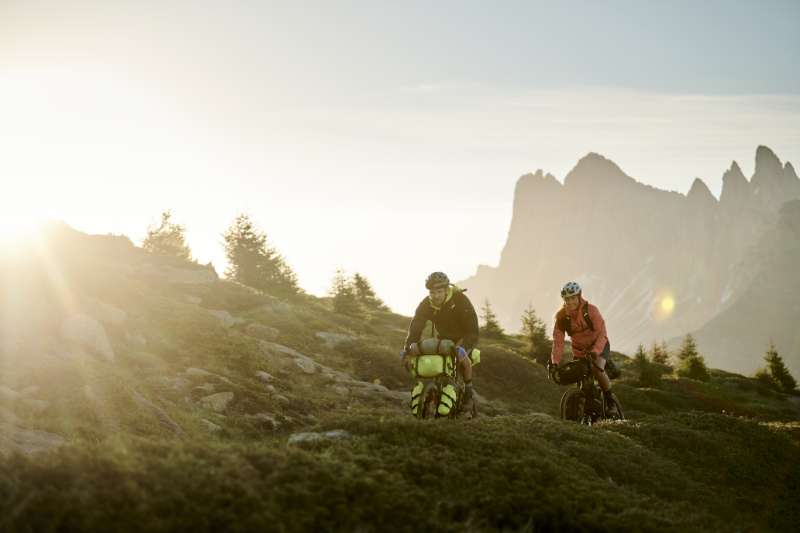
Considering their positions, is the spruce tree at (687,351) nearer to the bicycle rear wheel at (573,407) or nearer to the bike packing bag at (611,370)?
the bike packing bag at (611,370)

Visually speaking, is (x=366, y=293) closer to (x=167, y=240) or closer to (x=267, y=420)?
(x=167, y=240)

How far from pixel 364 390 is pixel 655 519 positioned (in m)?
14.0

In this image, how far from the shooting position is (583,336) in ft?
45.3

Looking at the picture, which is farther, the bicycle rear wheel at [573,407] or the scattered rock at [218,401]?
the scattered rock at [218,401]

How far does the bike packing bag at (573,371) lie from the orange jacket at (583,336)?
0.23 meters

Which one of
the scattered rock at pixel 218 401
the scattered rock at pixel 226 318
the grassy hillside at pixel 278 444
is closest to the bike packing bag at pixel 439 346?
the grassy hillside at pixel 278 444

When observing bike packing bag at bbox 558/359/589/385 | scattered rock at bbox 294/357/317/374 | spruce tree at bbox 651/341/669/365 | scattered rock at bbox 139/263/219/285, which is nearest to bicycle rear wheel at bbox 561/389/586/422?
bike packing bag at bbox 558/359/589/385

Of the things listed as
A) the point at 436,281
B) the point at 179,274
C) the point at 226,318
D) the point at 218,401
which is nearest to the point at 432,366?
the point at 436,281

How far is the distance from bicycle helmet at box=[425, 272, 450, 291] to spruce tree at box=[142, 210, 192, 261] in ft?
105

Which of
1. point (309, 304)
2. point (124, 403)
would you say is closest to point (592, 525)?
point (124, 403)

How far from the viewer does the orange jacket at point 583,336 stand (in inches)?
534

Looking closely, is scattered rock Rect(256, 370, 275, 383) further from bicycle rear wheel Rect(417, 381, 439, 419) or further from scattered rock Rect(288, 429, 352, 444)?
scattered rock Rect(288, 429, 352, 444)

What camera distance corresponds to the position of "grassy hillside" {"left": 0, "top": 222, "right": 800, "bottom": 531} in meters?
5.25

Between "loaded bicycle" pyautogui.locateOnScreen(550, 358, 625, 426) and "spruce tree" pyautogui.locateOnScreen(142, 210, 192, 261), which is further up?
"spruce tree" pyautogui.locateOnScreen(142, 210, 192, 261)
